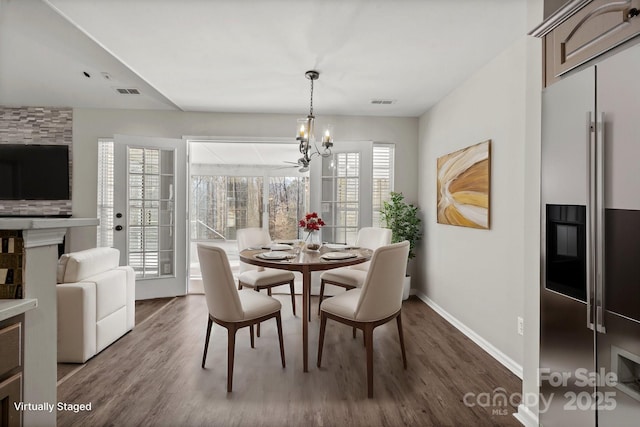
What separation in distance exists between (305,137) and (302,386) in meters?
2.04

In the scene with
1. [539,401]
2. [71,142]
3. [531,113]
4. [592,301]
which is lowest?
[539,401]

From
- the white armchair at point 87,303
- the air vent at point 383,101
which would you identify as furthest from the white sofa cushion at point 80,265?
the air vent at point 383,101

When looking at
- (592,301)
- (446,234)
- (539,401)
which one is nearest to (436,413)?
(539,401)

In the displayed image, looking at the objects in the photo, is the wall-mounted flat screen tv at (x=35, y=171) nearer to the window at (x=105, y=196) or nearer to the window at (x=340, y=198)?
the window at (x=105, y=196)

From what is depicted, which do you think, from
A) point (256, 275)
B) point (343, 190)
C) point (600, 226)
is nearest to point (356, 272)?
point (256, 275)

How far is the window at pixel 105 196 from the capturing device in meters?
4.58

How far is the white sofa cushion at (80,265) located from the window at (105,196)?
7.23 feet

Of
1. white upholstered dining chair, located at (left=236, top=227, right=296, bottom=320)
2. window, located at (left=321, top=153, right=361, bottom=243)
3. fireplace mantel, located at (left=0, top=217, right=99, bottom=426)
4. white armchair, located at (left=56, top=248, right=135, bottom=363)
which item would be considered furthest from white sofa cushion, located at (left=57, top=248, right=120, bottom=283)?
window, located at (left=321, top=153, right=361, bottom=243)

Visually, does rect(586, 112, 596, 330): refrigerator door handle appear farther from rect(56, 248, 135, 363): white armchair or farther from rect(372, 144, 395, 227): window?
rect(372, 144, 395, 227): window

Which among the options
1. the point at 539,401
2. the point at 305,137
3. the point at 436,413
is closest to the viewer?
the point at 539,401

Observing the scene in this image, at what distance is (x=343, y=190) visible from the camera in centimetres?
433

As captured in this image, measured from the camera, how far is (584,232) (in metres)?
1.35

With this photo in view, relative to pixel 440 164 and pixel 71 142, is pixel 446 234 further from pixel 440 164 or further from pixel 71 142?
pixel 71 142

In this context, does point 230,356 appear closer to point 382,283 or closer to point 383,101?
point 382,283
